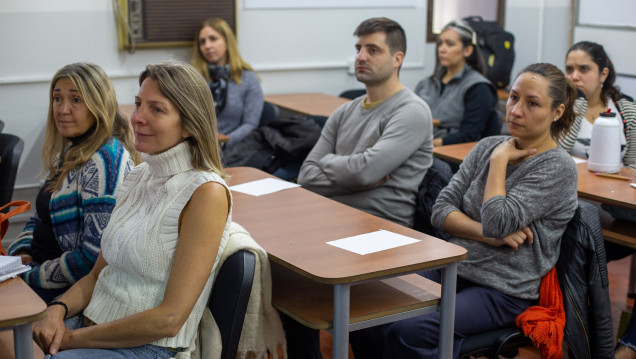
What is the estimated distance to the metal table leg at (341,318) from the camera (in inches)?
75.8

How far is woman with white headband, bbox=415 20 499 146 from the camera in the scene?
4.32 m

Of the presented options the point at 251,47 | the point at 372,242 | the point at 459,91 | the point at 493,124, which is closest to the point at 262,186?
the point at 372,242

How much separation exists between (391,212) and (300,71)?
2663 mm

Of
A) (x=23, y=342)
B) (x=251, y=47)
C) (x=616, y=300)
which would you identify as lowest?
(x=616, y=300)

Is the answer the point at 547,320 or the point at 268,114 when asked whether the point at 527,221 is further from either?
the point at 268,114

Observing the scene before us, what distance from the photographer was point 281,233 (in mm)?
2289

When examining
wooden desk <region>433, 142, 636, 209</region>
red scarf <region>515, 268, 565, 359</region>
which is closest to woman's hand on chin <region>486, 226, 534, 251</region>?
red scarf <region>515, 268, 565, 359</region>

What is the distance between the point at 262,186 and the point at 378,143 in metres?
0.49

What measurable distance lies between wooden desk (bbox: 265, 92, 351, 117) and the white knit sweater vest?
2.65 meters

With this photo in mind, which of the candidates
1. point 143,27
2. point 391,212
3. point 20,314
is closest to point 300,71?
point 143,27

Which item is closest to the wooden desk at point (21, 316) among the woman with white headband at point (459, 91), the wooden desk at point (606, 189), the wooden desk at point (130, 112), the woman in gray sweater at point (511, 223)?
the woman in gray sweater at point (511, 223)

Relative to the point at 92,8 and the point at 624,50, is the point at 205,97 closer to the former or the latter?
the point at 92,8

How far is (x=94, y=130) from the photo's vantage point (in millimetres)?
2336

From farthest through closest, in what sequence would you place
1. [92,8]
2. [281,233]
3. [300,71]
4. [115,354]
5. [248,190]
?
[300,71] < [92,8] < [248,190] < [281,233] < [115,354]
